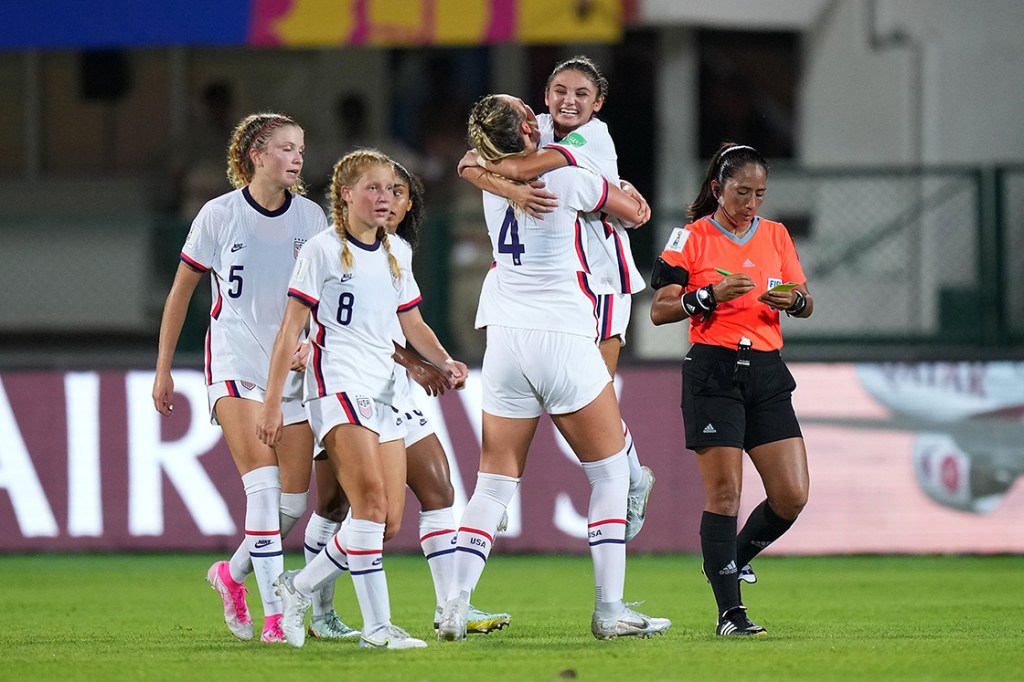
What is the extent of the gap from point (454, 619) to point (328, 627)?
0.75 metres

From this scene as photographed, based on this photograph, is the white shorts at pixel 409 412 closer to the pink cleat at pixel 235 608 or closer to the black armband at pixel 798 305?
the pink cleat at pixel 235 608

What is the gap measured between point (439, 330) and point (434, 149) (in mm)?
3671

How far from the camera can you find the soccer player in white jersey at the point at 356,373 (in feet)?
22.2

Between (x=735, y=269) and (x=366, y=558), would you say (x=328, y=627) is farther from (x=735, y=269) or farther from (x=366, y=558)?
(x=735, y=269)

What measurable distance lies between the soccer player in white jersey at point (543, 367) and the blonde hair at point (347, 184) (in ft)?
1.55

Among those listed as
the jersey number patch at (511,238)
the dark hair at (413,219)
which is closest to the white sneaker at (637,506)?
the jersey number patch at (511,238)

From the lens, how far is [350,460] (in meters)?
6.77

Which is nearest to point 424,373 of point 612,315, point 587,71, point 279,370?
point 279,370

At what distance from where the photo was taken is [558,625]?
819 centimetres

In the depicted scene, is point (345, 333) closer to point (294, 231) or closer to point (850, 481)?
point (294, 231)

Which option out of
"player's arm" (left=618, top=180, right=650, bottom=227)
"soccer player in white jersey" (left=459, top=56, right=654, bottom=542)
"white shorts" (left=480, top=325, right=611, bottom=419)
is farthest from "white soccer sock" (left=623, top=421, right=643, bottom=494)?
"player's arm" (left=618, top=180, right=650, bottom=227)

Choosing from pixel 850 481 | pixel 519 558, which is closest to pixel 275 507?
pixel 519 558

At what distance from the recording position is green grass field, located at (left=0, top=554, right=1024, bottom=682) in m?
6.48

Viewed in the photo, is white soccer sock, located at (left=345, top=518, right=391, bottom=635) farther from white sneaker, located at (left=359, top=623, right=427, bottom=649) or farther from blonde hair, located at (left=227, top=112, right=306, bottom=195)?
blonde hair, located at (left=227, top=112, right=306, bottom=195)
